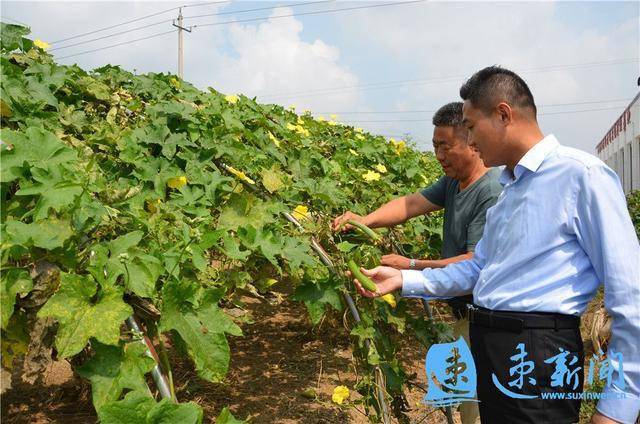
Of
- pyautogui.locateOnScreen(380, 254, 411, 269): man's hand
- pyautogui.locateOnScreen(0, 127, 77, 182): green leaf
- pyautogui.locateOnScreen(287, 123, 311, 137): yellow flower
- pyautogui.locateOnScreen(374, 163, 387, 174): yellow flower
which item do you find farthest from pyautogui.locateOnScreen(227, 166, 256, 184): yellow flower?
pyautogui.locateOnScreen(374, 163, 387, 174): yellow flower

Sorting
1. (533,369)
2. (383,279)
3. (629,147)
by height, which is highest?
(629,147)

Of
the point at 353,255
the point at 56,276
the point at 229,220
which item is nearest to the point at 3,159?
the point at 56,276

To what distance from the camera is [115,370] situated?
3.95 feet

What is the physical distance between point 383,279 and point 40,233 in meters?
1.23

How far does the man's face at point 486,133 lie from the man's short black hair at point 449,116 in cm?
84

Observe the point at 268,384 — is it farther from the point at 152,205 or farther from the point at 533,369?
the point at 533,369

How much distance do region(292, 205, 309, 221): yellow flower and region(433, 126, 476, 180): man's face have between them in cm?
85

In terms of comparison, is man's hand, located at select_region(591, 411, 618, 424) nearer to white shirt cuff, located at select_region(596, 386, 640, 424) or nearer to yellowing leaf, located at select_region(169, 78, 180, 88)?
white shirt cuff, located at select_region(596, 386, 640, 424)

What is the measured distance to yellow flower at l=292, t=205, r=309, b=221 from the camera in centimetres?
220

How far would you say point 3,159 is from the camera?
139cm

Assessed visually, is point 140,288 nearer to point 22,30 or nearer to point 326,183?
point 326,183

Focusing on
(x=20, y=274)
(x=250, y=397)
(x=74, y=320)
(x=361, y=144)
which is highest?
(x=361, y=144)

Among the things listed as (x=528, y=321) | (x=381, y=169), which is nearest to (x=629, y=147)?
(x=381, y=169)

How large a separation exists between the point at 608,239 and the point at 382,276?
829 millimetres
